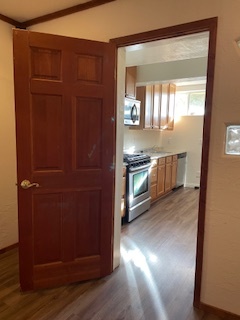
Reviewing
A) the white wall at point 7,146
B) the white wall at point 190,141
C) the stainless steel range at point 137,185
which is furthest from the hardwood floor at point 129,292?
the white wall at point 190,141

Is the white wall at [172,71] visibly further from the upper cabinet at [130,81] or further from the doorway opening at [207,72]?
the doorway opening at [207,72]

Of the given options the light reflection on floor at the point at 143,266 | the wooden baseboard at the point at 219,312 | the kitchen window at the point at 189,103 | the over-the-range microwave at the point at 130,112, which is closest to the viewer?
the wooden baseboard at the point at 219,312

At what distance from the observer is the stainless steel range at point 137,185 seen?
348cm

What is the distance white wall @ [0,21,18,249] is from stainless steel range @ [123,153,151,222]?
152 centimetres

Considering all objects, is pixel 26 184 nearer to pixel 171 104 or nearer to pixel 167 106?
pixel 167 106

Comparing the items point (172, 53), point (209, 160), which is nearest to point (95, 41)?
point (172, 53)

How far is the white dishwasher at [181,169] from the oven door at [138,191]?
1762 mm

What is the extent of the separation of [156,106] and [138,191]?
2.05 metres

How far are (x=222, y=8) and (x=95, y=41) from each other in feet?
3.11

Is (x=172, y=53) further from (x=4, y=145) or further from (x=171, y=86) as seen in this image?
(x=171, y=86)

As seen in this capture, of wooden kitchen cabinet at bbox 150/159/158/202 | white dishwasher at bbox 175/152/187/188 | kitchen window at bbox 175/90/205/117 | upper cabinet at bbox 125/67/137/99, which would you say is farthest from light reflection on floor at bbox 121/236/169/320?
kitchen window at bbox 175/90/205/117

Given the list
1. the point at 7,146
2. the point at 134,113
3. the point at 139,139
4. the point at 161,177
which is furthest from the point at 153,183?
the point at 7,146

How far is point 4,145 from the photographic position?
256cm

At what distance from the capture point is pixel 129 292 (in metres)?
2.04
